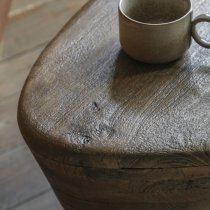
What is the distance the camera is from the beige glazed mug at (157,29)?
74 cm

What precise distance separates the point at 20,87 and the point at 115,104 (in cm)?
65

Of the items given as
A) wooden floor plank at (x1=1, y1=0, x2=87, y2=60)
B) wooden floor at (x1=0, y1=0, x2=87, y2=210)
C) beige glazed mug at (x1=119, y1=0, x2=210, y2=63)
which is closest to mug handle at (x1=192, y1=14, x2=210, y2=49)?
beige glazed mug at (x1=119, y1=0, x2=210, y2=63)

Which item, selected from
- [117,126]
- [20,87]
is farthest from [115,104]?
[20,87]

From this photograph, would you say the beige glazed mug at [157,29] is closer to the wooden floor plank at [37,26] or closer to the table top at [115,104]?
the table top at [115,104]

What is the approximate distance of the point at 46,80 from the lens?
788 mm

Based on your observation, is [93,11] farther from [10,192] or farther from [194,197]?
[10,192]

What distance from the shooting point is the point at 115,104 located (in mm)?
738

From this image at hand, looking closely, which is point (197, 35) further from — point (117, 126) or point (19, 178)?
point (19, 178)

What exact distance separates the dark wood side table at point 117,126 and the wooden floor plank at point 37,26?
2.10ft

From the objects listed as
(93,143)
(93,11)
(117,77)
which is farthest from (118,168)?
(93,11)

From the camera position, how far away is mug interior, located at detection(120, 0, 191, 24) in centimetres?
80

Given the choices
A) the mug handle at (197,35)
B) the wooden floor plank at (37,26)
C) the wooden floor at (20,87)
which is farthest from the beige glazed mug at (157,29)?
the wooden floor plank at (37,26)

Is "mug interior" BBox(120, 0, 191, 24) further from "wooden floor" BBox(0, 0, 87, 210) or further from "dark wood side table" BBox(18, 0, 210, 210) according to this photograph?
"wooden floor" BBox(0, 0, 87, 210)

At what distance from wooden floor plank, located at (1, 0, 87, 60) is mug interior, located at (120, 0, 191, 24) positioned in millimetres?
690
